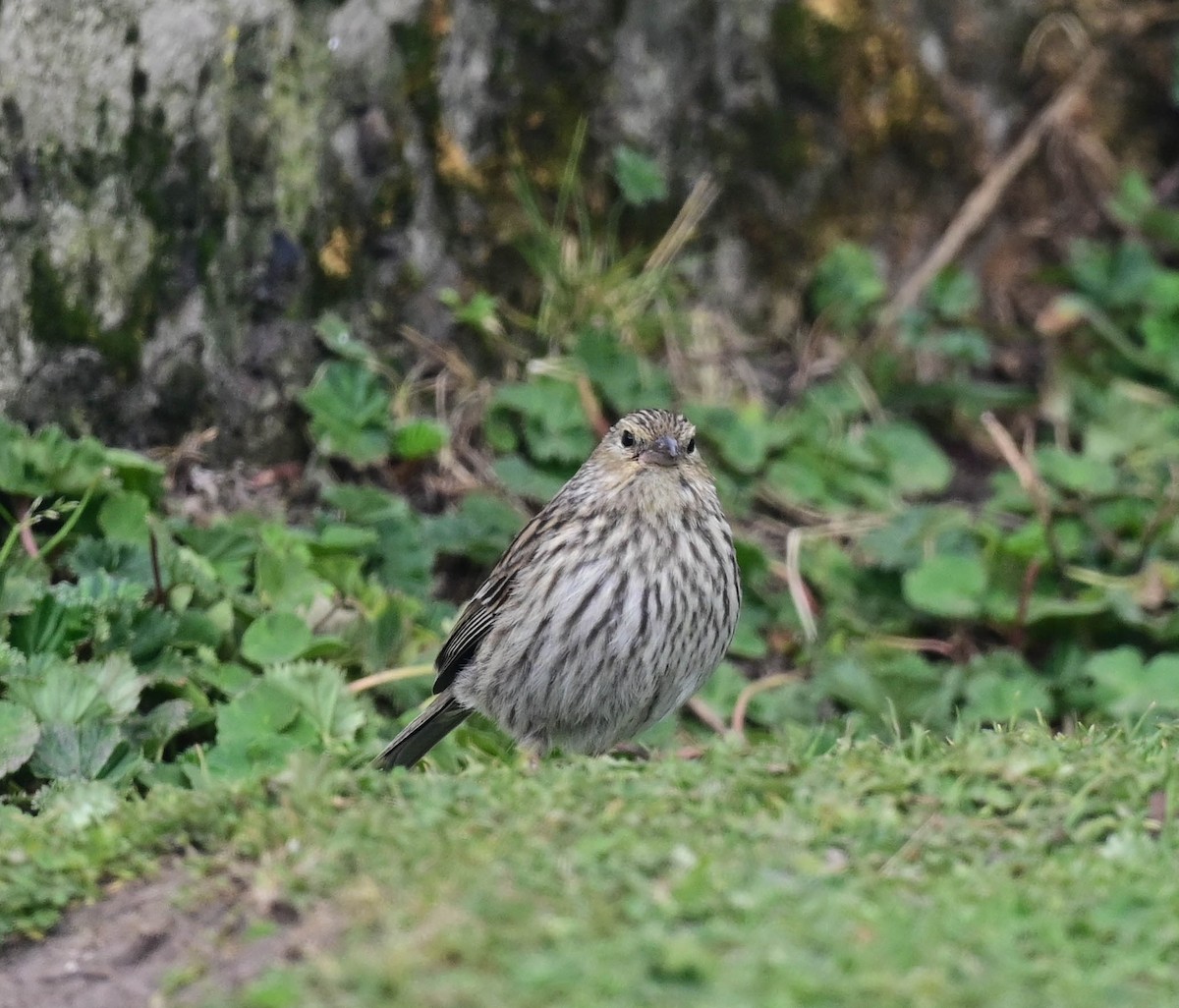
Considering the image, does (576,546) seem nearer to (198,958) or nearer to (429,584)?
(429,584)


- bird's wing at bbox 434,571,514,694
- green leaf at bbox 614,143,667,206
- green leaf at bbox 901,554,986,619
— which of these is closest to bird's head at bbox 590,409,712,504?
bird's wing at bbox 434,571,514,694

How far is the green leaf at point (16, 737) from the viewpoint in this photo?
15.3ft

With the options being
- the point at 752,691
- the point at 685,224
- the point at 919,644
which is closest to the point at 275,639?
the point at 752,691

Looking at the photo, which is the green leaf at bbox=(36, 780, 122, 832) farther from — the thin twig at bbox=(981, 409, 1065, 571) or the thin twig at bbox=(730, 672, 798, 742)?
the thin twig at bbox=(981, 409, 1065, 571)

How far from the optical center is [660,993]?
274 cm

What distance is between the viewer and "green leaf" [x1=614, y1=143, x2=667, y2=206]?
7523 mm

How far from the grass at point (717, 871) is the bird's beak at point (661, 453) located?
1277mm

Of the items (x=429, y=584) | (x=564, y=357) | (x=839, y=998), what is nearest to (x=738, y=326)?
(x=564, y=357)

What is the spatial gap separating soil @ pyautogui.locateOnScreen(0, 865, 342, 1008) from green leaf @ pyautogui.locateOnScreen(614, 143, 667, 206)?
14.8ft

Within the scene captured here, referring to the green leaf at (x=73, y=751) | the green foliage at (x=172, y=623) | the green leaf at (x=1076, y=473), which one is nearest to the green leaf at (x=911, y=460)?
the green leaf at (x=1076, y=473)

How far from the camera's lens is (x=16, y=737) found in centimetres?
468

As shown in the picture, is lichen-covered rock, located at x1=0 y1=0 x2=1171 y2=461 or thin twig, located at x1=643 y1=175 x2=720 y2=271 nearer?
lichen-covered rock, located at x1=0 y1=0 x2=1171 y2=461

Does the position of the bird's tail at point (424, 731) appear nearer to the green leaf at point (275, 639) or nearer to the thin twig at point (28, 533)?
the green leaf at point (275, 639)

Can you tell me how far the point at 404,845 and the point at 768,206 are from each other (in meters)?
5.35
